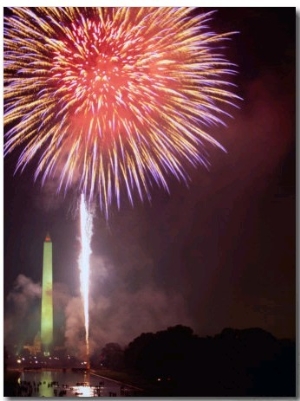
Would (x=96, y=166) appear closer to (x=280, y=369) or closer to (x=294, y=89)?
(x=294, y=89)

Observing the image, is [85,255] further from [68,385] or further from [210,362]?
[210,362]

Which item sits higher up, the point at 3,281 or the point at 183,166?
the point at 183,166

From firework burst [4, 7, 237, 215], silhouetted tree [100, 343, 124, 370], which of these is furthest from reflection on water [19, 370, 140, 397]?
firework burst [4, 7, 237, 215]

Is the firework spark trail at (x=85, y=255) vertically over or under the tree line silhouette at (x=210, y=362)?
over

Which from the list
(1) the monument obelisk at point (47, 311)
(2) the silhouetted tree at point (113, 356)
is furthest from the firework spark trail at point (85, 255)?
(1) the monument obelisk at point (47, 311)

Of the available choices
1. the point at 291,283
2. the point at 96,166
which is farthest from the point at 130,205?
the point at 291,283

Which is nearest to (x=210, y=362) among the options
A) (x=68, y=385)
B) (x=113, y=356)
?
(x=113, y=356)

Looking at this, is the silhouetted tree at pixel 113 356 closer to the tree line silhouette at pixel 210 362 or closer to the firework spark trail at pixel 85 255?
the tree line silhouette at pixel 210 362
